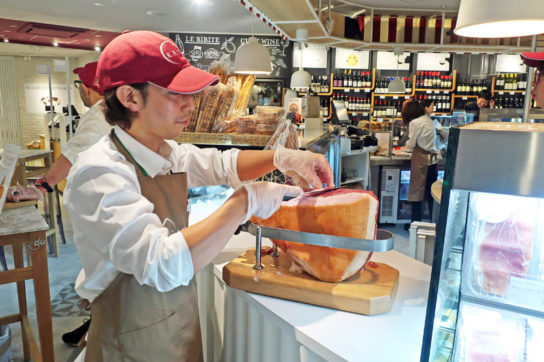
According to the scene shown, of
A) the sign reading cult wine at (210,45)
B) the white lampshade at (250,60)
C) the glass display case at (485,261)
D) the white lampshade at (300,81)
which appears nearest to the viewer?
the glass display case at (485,261)

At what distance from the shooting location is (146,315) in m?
1.24

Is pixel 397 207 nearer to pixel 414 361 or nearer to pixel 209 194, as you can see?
pixel 209 194

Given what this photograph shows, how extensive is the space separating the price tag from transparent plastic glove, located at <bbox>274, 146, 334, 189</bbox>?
2.64ft

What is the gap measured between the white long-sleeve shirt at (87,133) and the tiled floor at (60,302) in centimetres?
138

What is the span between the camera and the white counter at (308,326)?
3.48ft

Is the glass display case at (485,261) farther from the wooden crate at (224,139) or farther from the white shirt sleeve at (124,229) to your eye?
the wooden crate at (224,139)

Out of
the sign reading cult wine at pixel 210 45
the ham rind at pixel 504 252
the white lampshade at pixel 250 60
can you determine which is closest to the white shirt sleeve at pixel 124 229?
the ham rind at pixel 504 252

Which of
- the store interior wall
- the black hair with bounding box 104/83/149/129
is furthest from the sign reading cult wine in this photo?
the black hair with bounding box 104/83/149/129

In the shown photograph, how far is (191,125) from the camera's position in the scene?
274 cm

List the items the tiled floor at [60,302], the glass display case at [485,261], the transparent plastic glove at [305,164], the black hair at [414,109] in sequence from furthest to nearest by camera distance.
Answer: the black hair at [414,109]
the tiled floor at [60,302]
the transparent plastic glove at [305,164]
the glass display case at [485,261]

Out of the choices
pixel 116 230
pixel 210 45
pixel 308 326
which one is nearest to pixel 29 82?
pixel 210 45

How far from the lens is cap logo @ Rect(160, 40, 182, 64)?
123cm

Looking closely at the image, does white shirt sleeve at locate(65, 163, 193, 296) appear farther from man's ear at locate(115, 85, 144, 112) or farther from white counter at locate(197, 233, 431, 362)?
white counter at locate(197, 233, 431, 362)

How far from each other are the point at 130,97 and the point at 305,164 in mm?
658
